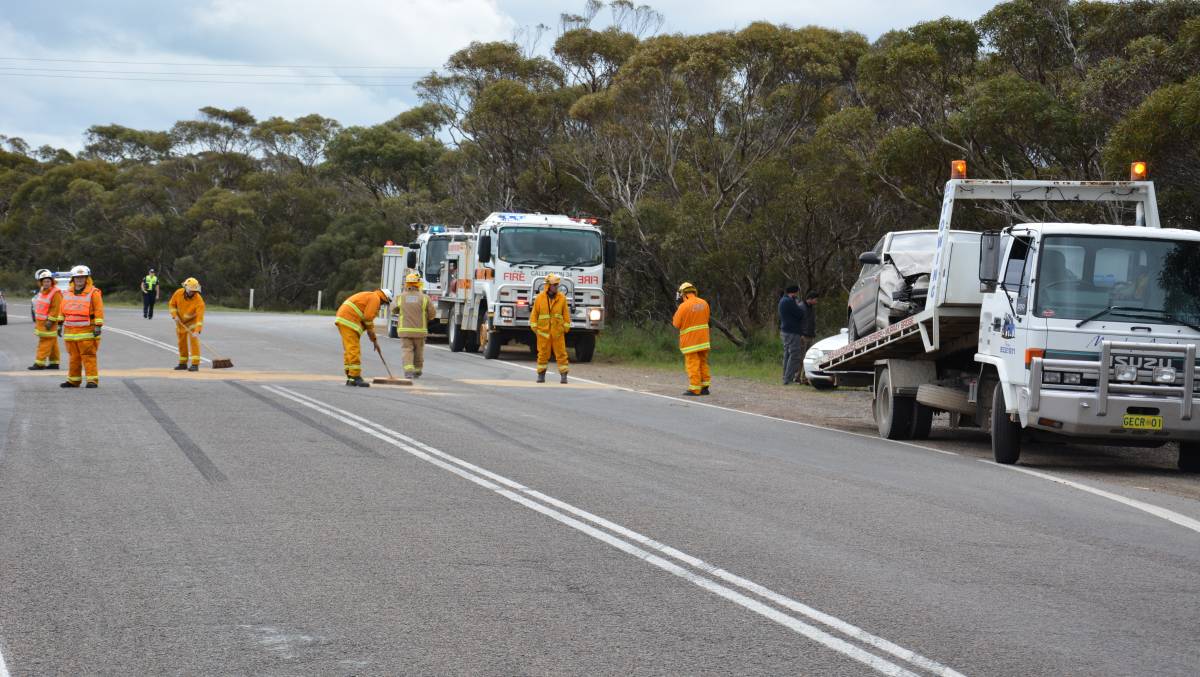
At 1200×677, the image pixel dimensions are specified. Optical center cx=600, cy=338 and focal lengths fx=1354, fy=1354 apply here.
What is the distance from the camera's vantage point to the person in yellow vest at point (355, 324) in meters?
19.4

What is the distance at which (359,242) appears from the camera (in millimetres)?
65688

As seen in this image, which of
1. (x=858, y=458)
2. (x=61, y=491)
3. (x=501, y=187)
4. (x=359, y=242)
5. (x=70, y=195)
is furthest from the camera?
(x=70, y=195)

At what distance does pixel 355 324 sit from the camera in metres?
19.5

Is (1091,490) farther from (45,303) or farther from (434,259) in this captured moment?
(434,259)

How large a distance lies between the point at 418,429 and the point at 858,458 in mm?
4426

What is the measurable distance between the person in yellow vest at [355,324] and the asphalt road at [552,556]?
517 cm

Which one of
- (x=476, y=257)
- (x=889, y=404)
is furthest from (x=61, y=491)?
(x=476, y=257)

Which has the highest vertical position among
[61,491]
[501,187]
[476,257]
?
[501,187]

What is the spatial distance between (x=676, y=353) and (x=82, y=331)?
54.3ft

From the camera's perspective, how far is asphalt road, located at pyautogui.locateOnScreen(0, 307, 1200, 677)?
18.4 feet

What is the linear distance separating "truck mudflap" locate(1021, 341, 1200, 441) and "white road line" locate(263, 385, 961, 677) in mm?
5280

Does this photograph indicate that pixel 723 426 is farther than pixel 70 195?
No

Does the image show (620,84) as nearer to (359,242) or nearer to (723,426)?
(723,426)

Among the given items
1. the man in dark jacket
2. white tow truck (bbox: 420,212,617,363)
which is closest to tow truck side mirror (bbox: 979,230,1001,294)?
the man in dark jacket
